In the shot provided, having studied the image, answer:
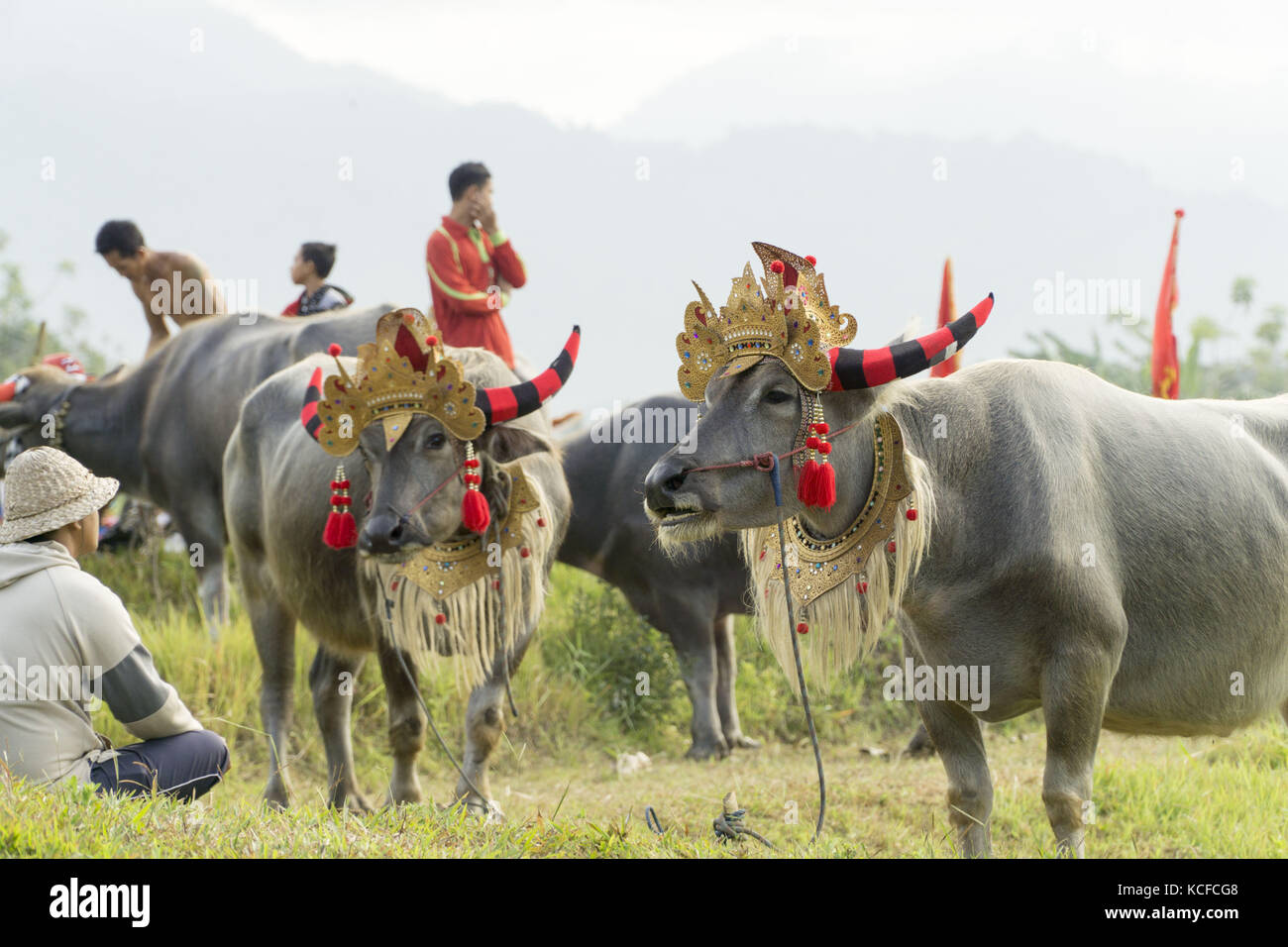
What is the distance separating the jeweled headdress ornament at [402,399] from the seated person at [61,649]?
0.93 meters

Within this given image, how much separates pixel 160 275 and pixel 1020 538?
7.43 meters

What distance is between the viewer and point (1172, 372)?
7707 mm

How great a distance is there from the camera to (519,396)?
15.5 feet

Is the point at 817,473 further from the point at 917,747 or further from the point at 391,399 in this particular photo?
the point at 917,747

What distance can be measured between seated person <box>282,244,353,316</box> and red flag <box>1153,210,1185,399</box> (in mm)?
5366

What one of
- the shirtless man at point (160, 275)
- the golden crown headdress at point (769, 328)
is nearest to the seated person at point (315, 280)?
the shirtless man at point (160, 275)

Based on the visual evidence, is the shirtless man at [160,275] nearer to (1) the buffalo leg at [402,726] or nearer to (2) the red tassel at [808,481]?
(1) the buffalo leg at [402,726]

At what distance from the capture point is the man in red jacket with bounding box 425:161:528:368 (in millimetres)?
6672

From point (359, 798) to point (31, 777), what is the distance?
2.21m

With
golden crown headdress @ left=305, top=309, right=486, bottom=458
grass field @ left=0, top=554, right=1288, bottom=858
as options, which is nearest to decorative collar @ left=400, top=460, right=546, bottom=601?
golden crown headdress @ left=305, top=309, right=486, bottom=458

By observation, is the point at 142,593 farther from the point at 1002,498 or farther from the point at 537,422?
the point at 1002,498

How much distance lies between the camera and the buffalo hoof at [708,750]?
671cm

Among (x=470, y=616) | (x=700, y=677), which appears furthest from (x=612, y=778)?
(x=470, y=616)
